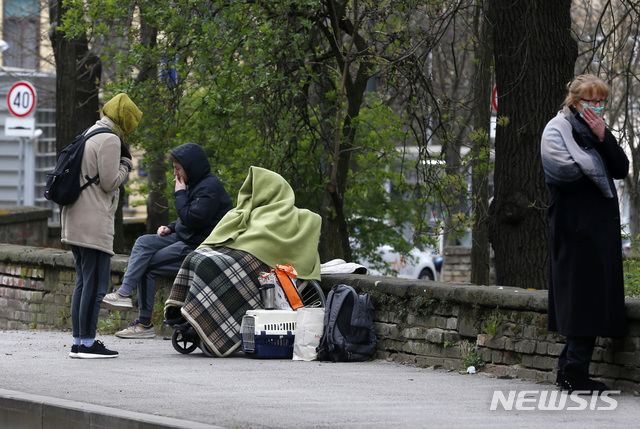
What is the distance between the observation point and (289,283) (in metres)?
8.79

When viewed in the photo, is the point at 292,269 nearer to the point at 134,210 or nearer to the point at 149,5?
the point at 149,5

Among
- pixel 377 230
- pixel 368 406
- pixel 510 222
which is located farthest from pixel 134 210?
pixel 368 406

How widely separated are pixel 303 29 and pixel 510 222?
427cm

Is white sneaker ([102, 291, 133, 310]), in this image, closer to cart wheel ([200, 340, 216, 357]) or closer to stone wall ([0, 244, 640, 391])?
cart wheel ([200, 340, 216, 357])

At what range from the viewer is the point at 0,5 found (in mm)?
31766

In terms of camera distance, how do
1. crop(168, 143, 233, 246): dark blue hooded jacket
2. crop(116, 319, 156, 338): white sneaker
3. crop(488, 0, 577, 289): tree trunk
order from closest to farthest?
crop(168, 143, 233, 246): dark blue hooded jacket → crop(488, 0, 577, 289): tree trunk → crop(116, 319, 156, 338): white sneaker

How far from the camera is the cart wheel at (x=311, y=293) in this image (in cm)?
890

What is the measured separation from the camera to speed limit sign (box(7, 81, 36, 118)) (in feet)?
65.0

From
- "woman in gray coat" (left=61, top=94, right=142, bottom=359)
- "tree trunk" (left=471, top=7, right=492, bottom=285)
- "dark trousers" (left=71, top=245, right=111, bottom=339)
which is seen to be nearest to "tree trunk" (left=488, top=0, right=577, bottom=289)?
"tree trunk" (left=471, top=7, right=492, bottom=285)

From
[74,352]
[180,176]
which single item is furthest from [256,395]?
[180,176]

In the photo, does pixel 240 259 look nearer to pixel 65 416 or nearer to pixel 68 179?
pixel 68 179

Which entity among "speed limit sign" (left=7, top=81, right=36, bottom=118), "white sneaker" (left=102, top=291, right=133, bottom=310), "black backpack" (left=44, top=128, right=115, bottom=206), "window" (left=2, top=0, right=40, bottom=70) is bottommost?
"white sneaker" (left=102, top=291, right=133, bottom=310)

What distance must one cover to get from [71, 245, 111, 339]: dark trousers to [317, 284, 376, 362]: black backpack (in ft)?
5.57

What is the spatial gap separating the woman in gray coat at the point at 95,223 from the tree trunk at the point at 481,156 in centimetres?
419
